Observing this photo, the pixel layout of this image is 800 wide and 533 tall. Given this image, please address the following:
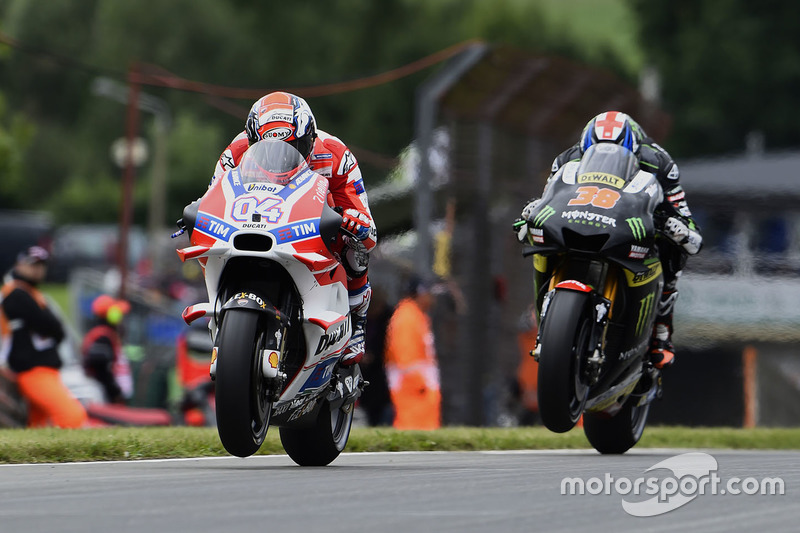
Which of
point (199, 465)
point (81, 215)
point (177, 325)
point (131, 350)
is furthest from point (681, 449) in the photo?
point (81, 215)

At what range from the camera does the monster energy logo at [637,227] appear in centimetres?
859

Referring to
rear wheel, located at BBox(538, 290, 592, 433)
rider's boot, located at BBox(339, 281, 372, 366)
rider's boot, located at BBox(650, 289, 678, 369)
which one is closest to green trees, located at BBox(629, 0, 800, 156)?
rider's boot, located at BBox(650, 289, 678, 369)

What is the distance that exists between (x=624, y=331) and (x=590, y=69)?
8095mm

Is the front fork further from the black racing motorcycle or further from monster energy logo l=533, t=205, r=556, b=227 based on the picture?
monster energy logo l=533, t=205, r=556, b=227

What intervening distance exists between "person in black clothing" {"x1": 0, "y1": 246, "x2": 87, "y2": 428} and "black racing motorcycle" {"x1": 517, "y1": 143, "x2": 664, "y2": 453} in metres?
5.36

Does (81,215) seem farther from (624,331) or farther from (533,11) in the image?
(624,331)

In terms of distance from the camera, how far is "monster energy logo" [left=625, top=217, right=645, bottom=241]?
859 cm

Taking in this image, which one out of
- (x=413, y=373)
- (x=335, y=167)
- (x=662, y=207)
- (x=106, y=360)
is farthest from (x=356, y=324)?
(x=106, y=360)

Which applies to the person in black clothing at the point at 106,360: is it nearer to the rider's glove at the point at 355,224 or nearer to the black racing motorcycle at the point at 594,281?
the black racing motorcycle at the point at 594,281

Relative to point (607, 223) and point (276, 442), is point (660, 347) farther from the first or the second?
point (276, 442)

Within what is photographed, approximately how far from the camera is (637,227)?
8.62 meters

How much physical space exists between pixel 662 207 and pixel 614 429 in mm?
1339

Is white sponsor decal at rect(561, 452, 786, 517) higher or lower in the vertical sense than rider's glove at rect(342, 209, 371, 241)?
lower

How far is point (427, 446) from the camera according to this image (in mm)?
9516
